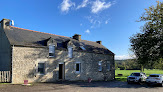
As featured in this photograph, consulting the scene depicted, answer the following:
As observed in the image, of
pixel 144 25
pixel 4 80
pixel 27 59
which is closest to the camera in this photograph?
pixel 4 80

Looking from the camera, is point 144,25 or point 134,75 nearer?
point 134,75

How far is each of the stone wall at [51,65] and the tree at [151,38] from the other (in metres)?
6.93

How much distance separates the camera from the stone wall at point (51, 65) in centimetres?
1678

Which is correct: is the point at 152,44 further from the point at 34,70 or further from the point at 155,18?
the point at 34,70

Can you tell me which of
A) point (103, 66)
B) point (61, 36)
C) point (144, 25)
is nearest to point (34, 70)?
point (61, 36)

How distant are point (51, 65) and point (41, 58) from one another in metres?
1.77

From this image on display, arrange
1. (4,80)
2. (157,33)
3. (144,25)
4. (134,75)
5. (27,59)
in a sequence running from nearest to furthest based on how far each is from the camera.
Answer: (4,80)
(27,59)
(134,75)
(157,33)
(144,25)

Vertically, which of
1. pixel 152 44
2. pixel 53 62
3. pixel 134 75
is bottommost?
pixel 134 75

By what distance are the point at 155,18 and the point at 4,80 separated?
2269 centimetres

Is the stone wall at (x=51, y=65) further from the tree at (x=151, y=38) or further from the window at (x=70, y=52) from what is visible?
the tree at (x=151, y=38)

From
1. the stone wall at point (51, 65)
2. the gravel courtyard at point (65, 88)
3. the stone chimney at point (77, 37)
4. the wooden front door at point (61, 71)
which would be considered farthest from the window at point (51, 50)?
the stone chimney at point (77, 37)

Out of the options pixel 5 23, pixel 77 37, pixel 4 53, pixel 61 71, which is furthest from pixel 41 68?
pixel 77 37

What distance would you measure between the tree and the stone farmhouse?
7807 mm

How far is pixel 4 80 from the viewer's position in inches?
625
